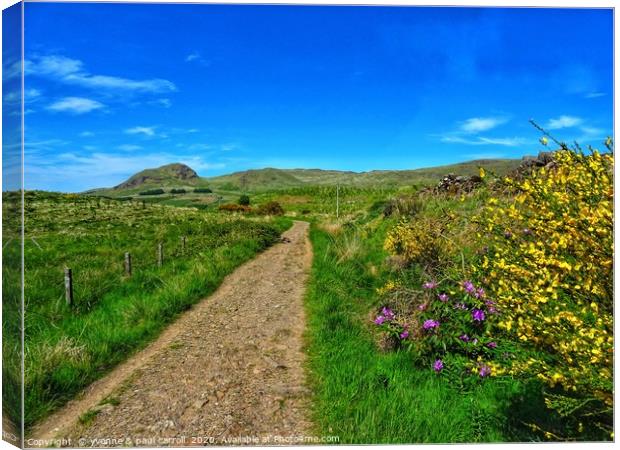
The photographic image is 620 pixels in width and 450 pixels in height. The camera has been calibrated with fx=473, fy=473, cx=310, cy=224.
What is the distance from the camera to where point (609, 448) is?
13.4ft

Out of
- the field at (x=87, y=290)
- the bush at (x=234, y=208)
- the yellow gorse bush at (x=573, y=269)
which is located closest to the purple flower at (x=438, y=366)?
the yellow gorse bush at (x=573, y=269)

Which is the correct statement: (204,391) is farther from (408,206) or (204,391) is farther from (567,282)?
(408,206)

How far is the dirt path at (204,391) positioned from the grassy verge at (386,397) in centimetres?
31

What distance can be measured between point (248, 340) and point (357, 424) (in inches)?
112

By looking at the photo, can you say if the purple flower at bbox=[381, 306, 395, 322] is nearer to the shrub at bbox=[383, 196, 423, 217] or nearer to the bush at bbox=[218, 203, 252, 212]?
the shrub at bbox=[383, 196, 423, 217]

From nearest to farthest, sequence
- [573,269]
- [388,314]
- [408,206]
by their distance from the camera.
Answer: [573,269] → [388,314] → [408,206]

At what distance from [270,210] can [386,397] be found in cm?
3425

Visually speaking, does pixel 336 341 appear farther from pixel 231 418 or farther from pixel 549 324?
pixel 549 324

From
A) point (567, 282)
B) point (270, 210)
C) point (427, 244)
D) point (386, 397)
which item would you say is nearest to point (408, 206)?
point (427, 244)

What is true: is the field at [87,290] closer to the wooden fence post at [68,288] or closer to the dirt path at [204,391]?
the wooden fence post at [68,288]

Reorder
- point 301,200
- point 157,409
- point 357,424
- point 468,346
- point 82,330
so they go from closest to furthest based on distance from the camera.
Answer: point 357,424 < point 157,409 < point 468,346 < point 82,330 < point 301,200

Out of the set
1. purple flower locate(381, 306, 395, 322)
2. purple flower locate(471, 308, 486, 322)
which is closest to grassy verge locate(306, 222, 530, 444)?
purple flower locate(381, 306, 395, 322)

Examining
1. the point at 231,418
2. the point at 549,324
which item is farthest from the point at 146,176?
the point at 549,324

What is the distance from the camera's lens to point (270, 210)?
127 ft
